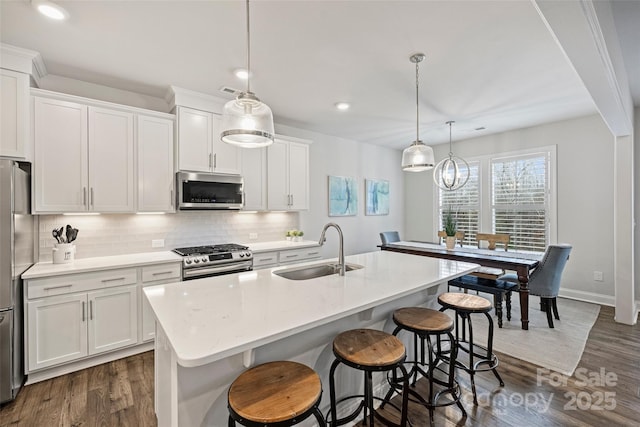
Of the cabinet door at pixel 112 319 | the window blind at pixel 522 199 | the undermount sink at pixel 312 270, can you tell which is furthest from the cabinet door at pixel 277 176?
the window blind at pixel 522 199

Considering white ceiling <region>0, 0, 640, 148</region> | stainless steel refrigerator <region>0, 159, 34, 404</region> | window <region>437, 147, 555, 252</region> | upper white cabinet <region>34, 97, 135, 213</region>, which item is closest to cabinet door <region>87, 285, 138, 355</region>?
stainless steel refrigerator <region>0, 159, 34, 404</region>

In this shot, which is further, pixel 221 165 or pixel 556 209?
pixel 556 209

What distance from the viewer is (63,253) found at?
2.68 meters

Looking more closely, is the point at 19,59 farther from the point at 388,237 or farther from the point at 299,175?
the point at 388,237

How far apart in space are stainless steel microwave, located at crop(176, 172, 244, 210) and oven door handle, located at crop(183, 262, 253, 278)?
2.33 feet

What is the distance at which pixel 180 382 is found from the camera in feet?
4.16

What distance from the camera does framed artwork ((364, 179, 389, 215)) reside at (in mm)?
5863

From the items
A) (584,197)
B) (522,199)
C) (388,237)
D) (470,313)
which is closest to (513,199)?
(522,199)

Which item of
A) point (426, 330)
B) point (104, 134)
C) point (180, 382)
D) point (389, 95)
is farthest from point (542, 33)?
point (104, 134)

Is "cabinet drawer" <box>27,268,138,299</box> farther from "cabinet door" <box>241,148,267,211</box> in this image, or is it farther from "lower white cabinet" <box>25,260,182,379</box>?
"cabinet door" <box>241,148,267,211</box>

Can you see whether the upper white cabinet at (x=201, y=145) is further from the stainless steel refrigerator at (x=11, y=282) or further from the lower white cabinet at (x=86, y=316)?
the stainless steel refrigerator at (x=11, y=282)

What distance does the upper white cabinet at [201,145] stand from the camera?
325 cm

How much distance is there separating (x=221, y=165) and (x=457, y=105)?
10.1 feet

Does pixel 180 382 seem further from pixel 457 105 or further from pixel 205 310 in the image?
pixel 457 105
